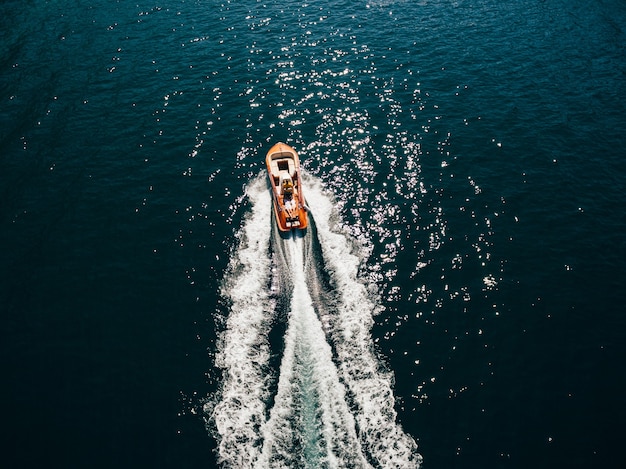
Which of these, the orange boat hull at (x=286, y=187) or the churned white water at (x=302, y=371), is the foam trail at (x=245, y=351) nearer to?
the churned white water at (x=302, y=371)

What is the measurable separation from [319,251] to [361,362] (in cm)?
1205

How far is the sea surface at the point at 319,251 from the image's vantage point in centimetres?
3134

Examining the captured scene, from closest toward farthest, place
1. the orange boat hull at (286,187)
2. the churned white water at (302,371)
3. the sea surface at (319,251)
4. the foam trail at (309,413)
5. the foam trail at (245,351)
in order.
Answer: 1. the foam trail at (309,413)
2. the churned white water at (302,371)
3. the foam trail at (245,351)
4. the sea surface at (319,251)
5. the orange boat hull at (286,187)

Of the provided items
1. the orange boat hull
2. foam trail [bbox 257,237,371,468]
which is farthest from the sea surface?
the orange boat hull

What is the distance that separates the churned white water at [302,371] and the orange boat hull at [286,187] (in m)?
1.55

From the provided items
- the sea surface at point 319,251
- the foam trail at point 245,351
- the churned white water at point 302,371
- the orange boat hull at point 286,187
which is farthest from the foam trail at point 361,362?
the foam trail at point 245,351

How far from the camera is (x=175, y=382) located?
33750 mm

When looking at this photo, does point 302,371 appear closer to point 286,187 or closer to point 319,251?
point 319,251

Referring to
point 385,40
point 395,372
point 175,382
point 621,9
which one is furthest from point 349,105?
point 621,9

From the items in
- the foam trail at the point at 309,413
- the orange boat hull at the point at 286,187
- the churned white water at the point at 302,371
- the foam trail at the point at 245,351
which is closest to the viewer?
the foam trail at the point at 309,413

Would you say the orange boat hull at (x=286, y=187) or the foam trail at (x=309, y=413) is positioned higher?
the orange boat hull at (x=286, y=187)

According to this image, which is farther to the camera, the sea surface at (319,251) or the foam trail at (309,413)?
the sea surface at (319,251)

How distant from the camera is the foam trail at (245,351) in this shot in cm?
3053

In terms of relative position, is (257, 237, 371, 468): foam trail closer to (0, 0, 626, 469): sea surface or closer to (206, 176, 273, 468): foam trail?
(0, 0, 626, 469): sea surface
